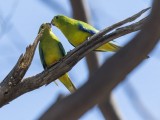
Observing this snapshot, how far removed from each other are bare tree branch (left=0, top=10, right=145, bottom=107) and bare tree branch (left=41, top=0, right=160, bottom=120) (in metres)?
2.41

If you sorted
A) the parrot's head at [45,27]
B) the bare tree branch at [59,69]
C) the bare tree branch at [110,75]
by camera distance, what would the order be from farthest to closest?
the parrot's head at [45,27], the bare tree branch at [59,69], the bare tree branch at [110,75]

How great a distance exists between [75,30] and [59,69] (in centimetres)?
129

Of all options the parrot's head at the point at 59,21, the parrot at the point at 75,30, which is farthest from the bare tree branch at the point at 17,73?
the parrot's head at the point at 59,21

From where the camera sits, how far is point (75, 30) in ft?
14.7

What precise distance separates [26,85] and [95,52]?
28.4 inches

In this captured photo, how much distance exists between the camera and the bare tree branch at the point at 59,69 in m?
3.08

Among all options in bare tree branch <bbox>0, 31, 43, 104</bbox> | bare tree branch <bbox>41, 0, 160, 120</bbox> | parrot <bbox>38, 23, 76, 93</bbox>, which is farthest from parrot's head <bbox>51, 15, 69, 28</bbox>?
bare tree branch <bbox>41, 0, 160, 120</bbox>

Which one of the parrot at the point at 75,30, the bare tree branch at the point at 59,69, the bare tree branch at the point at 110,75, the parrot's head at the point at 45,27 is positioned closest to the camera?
the bare tree branch at the point at 110,75

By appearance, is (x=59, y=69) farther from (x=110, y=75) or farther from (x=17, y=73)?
(x=110, y=75)

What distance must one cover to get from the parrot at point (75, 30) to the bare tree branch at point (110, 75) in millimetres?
3121

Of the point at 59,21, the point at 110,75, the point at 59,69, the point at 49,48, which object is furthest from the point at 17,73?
the point at 110,75

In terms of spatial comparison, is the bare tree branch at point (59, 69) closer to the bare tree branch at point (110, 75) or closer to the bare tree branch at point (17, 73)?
the bare tree branch at point (17, 73)

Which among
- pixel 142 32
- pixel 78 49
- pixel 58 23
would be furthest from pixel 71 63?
pixel 142 32

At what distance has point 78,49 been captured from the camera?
3.19 metres
